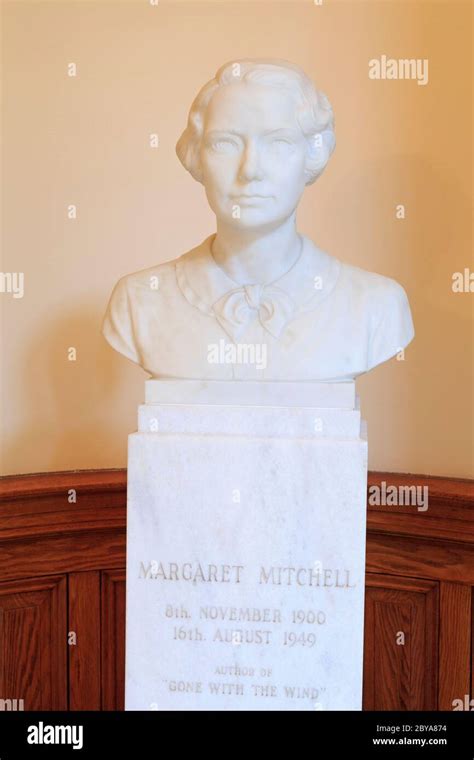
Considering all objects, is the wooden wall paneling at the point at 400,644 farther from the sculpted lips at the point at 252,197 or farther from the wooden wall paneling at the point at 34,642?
the sculpted lips at the point at 252,197

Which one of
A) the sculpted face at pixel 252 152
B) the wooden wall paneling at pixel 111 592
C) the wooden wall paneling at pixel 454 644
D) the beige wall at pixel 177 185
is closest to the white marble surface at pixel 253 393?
the sculpted face at pixel 252 152

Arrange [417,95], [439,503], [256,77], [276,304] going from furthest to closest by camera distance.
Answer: [417,95]
[439,503]
[276,304]
[256,77]

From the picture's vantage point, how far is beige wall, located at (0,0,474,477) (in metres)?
3.34

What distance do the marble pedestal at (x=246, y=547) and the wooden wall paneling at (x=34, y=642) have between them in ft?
3.07

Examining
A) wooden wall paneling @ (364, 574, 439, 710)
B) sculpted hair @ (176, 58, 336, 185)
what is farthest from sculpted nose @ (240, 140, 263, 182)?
wooden wall paneling @ (364, 574, 439, 710)

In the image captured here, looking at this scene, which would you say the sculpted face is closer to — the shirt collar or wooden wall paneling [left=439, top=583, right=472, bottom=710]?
the shirt collar

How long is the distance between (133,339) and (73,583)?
1.22m

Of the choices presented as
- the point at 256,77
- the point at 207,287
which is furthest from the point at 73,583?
the point at 256,77

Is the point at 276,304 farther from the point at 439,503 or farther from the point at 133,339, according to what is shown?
the point at 439,503

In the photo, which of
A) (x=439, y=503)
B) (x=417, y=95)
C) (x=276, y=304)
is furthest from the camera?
(x=417, y=95)

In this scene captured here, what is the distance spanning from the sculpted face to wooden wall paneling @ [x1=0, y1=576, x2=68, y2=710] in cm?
165

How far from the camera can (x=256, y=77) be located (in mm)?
2115

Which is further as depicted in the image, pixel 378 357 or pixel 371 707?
pixel 371 707

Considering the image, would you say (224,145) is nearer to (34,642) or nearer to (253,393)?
(253,393)
